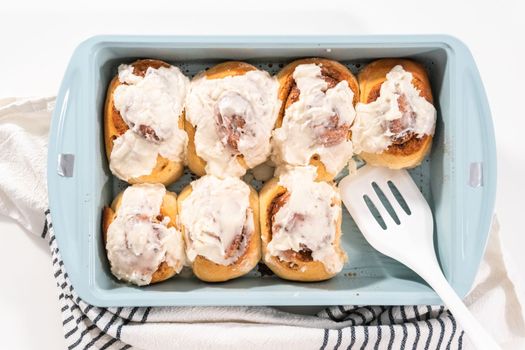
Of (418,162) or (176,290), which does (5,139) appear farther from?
(418,162)

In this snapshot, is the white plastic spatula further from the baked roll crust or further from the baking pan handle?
the baked roll crust

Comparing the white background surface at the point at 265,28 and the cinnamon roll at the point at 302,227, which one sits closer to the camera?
the cinnamon roll at the point at 302,227

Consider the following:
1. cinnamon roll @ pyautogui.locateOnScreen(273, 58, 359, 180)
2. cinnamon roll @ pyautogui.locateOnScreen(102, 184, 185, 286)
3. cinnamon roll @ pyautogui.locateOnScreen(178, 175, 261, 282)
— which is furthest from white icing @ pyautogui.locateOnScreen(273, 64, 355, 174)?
cinnamon roll @ pyautogui.locateOnScreen(102, 184, 185, 286)

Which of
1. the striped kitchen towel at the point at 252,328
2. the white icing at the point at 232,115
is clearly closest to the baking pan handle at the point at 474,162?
the striped kitchen towel at the point at 252,328

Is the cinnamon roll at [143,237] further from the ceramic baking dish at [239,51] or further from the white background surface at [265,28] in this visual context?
the white background surface at [265,28]

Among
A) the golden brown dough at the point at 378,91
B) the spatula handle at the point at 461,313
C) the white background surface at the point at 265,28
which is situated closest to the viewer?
the spatula handle at the point at 461,313

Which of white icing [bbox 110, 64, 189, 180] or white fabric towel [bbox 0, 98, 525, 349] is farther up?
white icing [bbox 110, 64, 189, 180]
